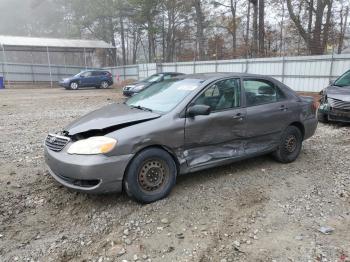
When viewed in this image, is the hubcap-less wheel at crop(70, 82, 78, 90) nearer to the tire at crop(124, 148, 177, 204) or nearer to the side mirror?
the side mirror

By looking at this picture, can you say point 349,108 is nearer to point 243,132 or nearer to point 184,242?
point 243,132

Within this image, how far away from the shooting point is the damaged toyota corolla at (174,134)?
3.69 meters

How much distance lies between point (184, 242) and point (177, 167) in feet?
3.76

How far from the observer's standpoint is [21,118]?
10.6m

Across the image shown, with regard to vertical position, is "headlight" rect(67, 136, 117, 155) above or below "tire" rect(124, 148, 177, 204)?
above

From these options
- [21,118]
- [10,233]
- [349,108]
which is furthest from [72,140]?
[21,118]

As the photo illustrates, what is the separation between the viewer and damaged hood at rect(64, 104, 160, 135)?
3.92m

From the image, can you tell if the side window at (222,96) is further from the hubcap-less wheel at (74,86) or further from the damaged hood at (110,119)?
the hubcap-less wheel at (74,86)

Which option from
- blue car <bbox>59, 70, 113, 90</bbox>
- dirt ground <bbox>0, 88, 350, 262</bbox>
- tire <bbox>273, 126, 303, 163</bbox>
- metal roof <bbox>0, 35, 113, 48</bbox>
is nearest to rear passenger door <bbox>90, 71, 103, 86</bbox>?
blue car <bbox>59, 70, 113, 90</bbox>

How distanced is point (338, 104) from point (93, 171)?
6921 millimetres

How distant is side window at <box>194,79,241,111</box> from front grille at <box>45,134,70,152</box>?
172 cm

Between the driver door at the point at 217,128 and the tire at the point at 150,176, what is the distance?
34 centimetres

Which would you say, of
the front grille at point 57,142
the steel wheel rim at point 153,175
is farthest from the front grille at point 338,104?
the front grille at point 57,142

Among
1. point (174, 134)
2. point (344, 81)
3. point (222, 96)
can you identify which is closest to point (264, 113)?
point (222, 96)
